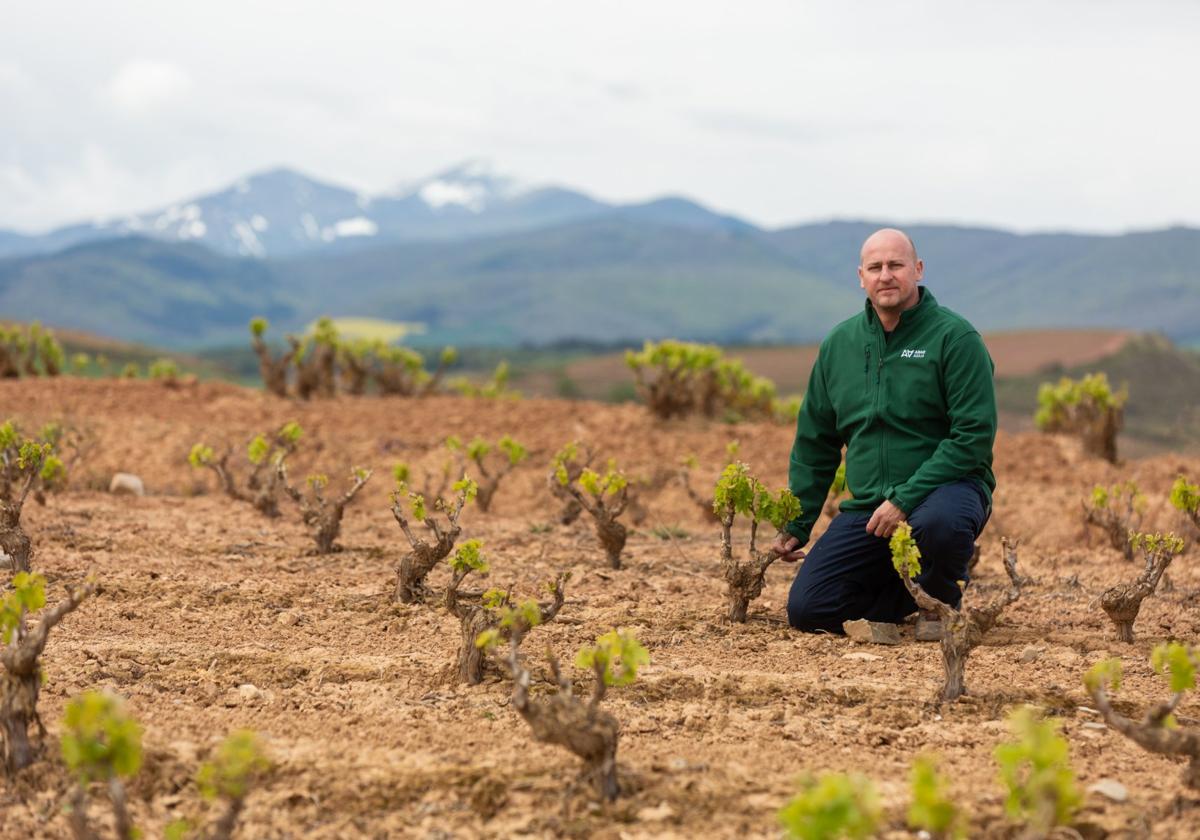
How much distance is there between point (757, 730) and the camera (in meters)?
3.77

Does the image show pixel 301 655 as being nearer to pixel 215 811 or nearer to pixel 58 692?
pixel 58 692

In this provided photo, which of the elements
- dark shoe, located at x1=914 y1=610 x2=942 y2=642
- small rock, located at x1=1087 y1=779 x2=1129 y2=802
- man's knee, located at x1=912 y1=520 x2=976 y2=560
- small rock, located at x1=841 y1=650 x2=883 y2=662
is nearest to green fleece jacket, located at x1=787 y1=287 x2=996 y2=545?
man's knee, located at x1=912 y1=520 x2=976 y2=560

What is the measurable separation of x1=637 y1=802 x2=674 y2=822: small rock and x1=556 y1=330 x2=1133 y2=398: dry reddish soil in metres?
53.8

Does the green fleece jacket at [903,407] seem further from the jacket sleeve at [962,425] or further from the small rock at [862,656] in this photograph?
the small rock at [862,656]

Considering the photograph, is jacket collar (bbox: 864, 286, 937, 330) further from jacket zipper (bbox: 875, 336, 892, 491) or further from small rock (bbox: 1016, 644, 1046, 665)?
small rock (bbox: 1016, 644, 1046, 665)

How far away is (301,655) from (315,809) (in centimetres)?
138

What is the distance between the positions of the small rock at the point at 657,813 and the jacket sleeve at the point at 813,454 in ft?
7.24

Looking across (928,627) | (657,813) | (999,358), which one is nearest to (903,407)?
(928,627)

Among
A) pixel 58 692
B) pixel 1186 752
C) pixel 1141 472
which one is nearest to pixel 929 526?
pixel 1186 752

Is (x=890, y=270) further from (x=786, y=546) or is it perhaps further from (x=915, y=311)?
(x=786, y=546)

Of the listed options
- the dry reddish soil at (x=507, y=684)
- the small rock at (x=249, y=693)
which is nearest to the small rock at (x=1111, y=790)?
the dry reddish soil at (x=507, y=684)

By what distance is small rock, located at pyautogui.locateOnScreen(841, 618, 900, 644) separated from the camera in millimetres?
4898

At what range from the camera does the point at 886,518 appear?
4.77 m

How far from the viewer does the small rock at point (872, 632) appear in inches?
193
